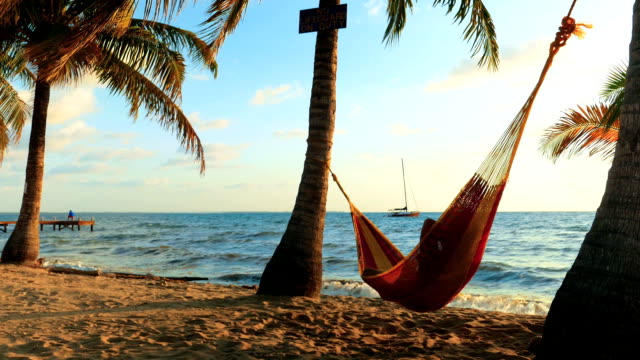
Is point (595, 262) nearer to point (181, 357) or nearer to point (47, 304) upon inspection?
point (181, 357)

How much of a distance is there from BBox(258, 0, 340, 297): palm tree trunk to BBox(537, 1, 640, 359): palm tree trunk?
2523 millimetres

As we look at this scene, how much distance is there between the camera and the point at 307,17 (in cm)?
461

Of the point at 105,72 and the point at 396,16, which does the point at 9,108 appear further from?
the point at 396,16

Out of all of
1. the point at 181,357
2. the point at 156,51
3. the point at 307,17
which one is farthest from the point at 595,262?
the point at 156,51

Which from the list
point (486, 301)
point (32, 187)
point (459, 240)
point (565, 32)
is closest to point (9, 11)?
point (32, 187)

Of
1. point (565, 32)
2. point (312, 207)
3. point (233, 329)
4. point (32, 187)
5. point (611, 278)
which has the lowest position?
point (233, 329)

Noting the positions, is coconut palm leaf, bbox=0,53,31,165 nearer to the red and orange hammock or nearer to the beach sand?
the beach sand

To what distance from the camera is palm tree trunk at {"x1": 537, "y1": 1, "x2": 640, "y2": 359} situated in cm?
220

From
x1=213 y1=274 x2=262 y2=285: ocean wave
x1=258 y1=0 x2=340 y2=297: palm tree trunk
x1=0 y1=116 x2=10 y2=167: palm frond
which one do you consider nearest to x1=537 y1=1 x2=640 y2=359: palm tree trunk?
x1=258 y1=0 x2=340 y2=297: palm tree trunk

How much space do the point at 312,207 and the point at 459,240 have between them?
67.1 inches

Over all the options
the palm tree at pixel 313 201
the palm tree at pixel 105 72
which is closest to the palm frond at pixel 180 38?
the palm tree at pixel 105 72

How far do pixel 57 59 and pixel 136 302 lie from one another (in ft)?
9.72

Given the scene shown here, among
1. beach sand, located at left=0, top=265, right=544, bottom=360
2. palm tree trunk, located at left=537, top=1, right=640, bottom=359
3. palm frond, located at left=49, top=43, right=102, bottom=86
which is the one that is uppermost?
palm frond, located at left=49, top=43, right=102, bottom=86

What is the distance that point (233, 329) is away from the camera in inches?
141
